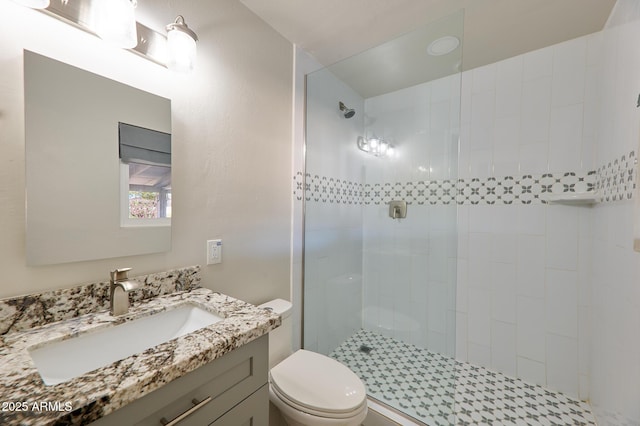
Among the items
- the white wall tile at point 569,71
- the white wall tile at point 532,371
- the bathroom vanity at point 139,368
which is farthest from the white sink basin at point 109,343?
the white wall tile at point 569,71

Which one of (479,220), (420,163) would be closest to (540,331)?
(479,220)

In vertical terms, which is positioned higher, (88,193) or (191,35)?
(191,35)

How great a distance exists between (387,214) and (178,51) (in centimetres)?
172

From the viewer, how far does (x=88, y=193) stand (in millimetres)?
866

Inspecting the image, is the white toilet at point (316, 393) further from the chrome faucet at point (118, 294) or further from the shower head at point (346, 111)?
the shower head at point (346, 111)

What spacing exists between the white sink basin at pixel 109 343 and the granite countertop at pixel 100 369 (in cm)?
3

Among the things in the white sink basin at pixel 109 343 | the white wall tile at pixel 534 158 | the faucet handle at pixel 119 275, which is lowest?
the white sink basin at pixel 109 343

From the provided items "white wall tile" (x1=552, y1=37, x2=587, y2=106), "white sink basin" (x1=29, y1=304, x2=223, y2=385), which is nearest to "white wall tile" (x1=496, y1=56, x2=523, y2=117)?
"white wall tile" (x1=552, y1=37, x2=587, y2=106)

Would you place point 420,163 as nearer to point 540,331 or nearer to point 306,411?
point 540,331

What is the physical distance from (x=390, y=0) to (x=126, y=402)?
1.86 meters

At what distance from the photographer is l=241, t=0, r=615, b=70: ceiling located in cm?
135

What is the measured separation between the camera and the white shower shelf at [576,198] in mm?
1452

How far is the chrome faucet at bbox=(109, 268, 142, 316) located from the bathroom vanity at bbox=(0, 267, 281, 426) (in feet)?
0.08

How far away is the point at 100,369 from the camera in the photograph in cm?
55
